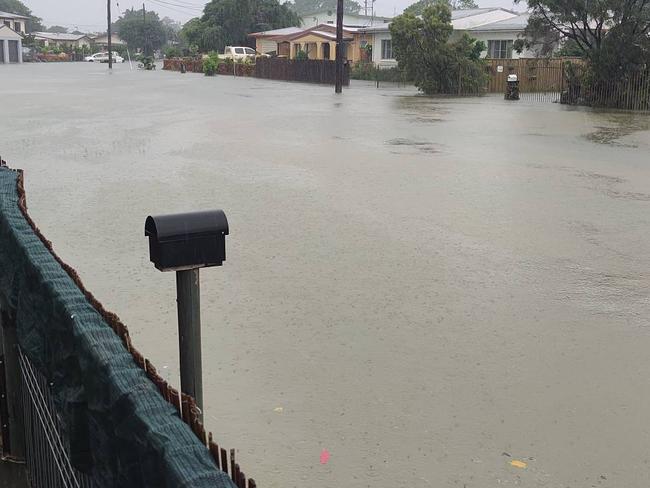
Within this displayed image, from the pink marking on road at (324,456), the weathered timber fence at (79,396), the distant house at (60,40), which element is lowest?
the pink marking on road at (324,456)

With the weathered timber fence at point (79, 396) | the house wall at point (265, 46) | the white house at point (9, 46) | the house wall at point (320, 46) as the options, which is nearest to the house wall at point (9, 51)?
the white house at point (9, 46)

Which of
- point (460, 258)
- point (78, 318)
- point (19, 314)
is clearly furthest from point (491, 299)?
point (78, 318)

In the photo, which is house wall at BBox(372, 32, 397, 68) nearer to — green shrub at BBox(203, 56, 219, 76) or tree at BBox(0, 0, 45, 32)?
green shrub at BBox(203, 56, 219, 76)

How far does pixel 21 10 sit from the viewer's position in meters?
147

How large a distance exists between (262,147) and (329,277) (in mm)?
9238

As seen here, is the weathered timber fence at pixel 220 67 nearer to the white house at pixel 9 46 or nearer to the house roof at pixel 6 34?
the house roof at pixel 6 34

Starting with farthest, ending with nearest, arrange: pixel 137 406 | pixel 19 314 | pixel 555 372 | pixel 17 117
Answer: pixel 17 117 < pixel 555 372 < pixel 19 314 < pixel 137 406

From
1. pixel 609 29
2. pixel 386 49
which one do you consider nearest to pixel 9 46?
pixel 386 49

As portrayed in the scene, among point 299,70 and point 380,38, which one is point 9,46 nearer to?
point 380,38

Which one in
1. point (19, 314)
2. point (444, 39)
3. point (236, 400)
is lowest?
point (236, 400)

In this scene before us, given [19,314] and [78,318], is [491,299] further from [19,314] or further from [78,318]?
[78,318]

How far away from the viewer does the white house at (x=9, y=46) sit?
8581cm

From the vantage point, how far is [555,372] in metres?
5.23

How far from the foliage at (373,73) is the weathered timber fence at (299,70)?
3.49 metres
